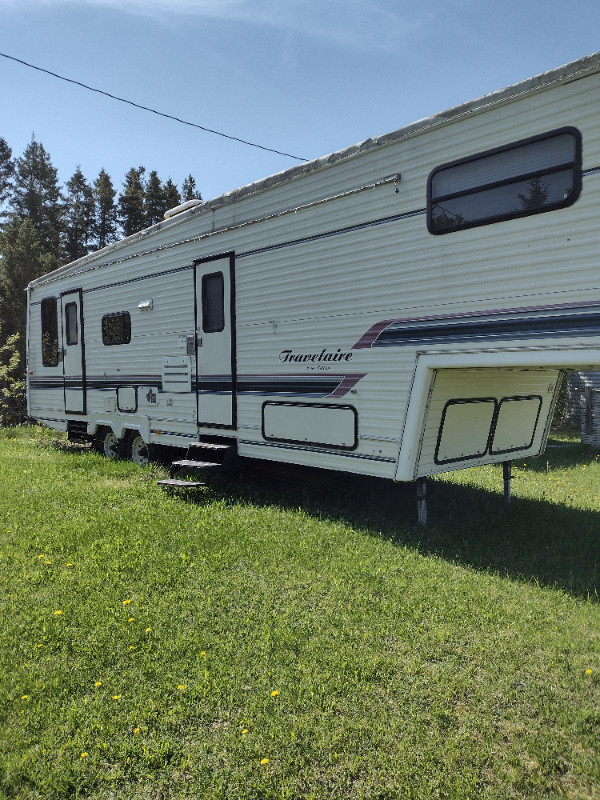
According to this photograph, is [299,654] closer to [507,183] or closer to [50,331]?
[507,183]

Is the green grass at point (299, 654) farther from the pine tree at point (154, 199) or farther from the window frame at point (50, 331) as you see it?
the pine tree at point (154, 199)

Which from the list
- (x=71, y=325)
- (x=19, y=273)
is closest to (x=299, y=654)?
(x=71, y=325)

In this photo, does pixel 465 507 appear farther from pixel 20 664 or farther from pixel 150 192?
pixel 150 192

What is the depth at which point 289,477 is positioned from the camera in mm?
7305

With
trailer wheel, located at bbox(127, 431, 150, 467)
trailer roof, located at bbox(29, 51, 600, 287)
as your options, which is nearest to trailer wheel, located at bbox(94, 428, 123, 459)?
trailer wheel, located at bbox(127, 431, 150, 467)

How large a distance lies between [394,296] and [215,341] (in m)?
2.72

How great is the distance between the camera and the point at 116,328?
9398 mm

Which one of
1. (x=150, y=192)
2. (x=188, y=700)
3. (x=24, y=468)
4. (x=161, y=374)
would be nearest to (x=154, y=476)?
(x=161, y=374)

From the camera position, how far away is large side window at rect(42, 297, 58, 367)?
11.2 m

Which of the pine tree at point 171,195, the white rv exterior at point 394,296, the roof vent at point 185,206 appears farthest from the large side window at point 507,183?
the pine tree at point 171,195

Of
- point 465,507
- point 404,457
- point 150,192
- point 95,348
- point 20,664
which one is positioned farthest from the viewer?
point 150,192

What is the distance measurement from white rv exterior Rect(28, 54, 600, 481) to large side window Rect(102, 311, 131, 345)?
21 cm

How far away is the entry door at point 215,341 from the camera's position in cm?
725

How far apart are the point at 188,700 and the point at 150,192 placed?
36.4 m
